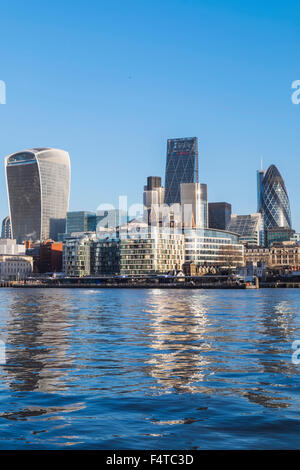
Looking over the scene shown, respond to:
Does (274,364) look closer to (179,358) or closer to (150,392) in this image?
(179,358)

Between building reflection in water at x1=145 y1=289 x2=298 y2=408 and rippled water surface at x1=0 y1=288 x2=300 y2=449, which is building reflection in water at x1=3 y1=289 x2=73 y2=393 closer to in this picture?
rippled water surface at x1=0 y1=288 x2=300 y2=449

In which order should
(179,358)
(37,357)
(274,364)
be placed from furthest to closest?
1. (37,357)
2. (179,358)
3. (274,364)

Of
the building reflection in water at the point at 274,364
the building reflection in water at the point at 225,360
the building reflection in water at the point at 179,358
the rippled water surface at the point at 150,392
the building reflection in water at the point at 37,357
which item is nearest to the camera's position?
the rippled water surface at the point at 150,392

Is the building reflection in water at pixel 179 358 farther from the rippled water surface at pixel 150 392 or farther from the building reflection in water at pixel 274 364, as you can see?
the building reflection in water at pixel 274 364

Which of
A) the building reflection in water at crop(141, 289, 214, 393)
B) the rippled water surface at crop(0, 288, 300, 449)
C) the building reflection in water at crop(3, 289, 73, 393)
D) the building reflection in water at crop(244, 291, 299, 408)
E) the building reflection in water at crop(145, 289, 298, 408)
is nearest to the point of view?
the rippled water surface at crop(0, 288, 300, 449)

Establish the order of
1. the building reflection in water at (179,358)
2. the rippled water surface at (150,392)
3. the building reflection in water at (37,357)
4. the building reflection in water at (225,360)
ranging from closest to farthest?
1. the rippled water surface at (150,392)
2. the building reflection in water at (225,360)
3. the building reflection in water at (179,358)
4. the building reflection in water at (37,357)

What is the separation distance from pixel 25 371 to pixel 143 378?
5840mm

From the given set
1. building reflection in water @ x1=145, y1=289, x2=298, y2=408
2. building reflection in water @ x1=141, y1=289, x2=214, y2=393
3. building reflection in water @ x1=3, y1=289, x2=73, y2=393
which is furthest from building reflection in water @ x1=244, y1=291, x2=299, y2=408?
building reflection in water @ x1=3, y1=289, x2=73, y2=393

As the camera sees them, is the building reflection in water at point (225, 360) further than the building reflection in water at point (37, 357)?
No

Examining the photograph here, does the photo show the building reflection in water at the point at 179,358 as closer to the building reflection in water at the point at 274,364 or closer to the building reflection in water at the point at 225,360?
the building reflection in water at the point at 225,360

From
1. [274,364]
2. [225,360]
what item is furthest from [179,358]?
[274,364]

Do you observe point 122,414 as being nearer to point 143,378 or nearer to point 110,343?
point 143,378

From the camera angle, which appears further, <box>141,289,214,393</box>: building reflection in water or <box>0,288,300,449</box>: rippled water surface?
<box>141,289,214,393</box>: building reflection in water

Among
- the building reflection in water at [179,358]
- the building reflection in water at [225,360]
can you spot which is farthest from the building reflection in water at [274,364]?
the building reflection in water at [179,358]
